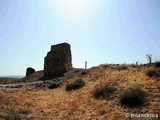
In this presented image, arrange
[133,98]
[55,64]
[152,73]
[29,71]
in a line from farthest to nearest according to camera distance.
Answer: [29,71]
[55,64]
[152,73]
[133,98]

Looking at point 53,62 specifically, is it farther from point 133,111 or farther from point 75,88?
point 133,111

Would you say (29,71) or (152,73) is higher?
(152,73)

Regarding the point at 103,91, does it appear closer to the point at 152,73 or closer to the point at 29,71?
the point at 152,73

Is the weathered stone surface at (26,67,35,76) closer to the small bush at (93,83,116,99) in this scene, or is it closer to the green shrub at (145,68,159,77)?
the small bush at (93,83,116,99)

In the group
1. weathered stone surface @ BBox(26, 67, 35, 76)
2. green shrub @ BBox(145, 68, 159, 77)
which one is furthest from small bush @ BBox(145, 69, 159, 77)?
weathered stone surface @ BBox(26, 67, 35, 76)

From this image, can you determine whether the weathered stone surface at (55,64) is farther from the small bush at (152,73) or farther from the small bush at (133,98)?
the small bush at (133,98)

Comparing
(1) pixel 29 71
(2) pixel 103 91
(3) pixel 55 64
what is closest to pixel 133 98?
(2) pixel 103 91

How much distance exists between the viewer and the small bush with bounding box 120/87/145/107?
997 cm

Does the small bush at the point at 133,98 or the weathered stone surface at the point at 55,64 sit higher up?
the weathered stone surface at the point at 55,64

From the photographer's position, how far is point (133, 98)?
1027 cm

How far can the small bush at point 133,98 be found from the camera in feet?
32.7

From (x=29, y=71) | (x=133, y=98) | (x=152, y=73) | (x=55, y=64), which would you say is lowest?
(x=133, y=98)

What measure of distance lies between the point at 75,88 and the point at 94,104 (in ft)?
22.7

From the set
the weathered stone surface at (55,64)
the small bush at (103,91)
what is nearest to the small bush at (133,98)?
the small bush at (103,91)
